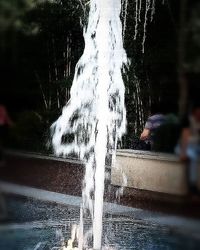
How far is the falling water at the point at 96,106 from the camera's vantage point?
5203 mm

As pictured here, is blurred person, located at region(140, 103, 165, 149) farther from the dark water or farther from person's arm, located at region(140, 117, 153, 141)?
the dark water

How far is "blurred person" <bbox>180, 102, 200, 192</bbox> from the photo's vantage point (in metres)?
4.35

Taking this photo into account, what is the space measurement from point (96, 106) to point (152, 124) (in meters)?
0.52

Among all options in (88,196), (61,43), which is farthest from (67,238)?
(61,43)

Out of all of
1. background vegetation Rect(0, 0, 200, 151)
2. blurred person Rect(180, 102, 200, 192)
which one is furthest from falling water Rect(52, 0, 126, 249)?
blurred person Rect(180, 102, 200, 192)

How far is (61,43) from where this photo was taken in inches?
200

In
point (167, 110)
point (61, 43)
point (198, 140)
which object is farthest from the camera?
Answer: point (61, 43)

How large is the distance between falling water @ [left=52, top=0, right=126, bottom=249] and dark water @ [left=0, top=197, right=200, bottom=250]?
13 centimetres

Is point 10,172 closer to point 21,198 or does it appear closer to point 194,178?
point 21,198

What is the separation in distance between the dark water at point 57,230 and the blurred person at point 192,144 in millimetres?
499

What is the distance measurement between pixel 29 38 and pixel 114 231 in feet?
5.34

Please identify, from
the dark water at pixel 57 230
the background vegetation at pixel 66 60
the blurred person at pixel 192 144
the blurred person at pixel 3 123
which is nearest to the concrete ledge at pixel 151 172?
the blurred person at pixel 192 144

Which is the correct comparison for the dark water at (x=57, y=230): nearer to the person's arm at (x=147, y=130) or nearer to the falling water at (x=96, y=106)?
the falling water at (x=96, y=106)

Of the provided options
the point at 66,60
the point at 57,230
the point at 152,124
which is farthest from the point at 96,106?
Answer: the point at 57,230
